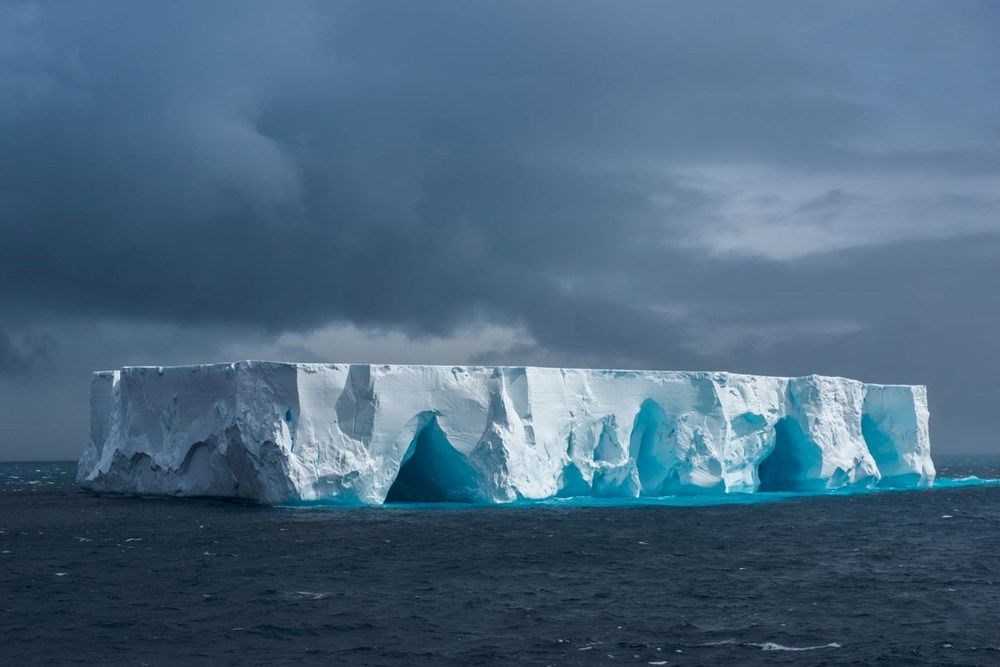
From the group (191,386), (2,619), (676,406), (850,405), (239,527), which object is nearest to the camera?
(2,619)

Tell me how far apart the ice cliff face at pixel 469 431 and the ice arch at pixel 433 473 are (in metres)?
0.04

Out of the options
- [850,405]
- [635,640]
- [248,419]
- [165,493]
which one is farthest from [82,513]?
[850,405]

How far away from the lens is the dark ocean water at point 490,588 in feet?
35.4

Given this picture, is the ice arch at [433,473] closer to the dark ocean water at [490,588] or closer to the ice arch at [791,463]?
the dark ocean water at [490,588]

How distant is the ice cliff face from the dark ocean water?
1.44m

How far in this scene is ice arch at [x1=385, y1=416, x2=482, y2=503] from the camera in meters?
24.6

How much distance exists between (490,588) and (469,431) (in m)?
10.1

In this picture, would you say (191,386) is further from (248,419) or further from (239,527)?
(239,527)

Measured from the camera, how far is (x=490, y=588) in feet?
45.9

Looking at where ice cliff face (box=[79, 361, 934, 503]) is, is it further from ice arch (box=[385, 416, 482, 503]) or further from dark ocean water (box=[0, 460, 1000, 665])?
dark ocean water (box=[0, 460, 1000, 665])

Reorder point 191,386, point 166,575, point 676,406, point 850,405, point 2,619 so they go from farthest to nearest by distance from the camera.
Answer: point 850,405 < point 676,406 < point 191,386 < point 166,575 < point 2,619

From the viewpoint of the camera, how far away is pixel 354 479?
23.1 metres

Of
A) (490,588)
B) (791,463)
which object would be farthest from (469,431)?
(791,463)

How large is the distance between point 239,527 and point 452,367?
21.3 ft
